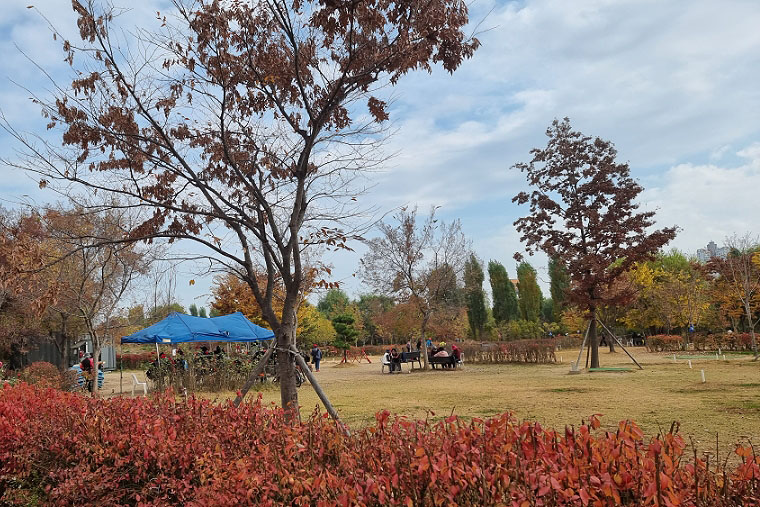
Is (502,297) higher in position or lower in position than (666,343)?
higher

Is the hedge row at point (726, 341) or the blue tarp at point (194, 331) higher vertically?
the blue tarp at point (194, 331)

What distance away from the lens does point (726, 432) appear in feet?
21.2

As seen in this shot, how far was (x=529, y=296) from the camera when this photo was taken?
4903cm

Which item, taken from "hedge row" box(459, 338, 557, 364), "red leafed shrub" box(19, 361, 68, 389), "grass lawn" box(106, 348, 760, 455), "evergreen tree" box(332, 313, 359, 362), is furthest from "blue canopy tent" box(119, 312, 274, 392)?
"evergreen tree" box(332, 313, 359, 362)

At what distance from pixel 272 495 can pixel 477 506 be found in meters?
1.12

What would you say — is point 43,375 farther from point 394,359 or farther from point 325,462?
point 325,462

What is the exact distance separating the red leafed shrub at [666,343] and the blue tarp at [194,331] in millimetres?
20539

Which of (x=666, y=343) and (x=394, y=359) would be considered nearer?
(x=394, y=359)

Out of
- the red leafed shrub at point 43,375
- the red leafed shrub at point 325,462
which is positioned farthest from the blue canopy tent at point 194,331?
the red leafed shrub at point 325,462

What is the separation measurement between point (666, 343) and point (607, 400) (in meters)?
20.4

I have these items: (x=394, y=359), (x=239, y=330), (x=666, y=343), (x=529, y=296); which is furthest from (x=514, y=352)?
(x=529, y=296)

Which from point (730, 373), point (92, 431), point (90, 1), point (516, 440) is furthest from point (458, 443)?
point (730, 373)

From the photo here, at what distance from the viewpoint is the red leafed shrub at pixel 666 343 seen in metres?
27.0

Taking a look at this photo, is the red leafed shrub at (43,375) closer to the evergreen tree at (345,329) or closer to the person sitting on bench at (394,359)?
the person sitting on bench at (394,359)
